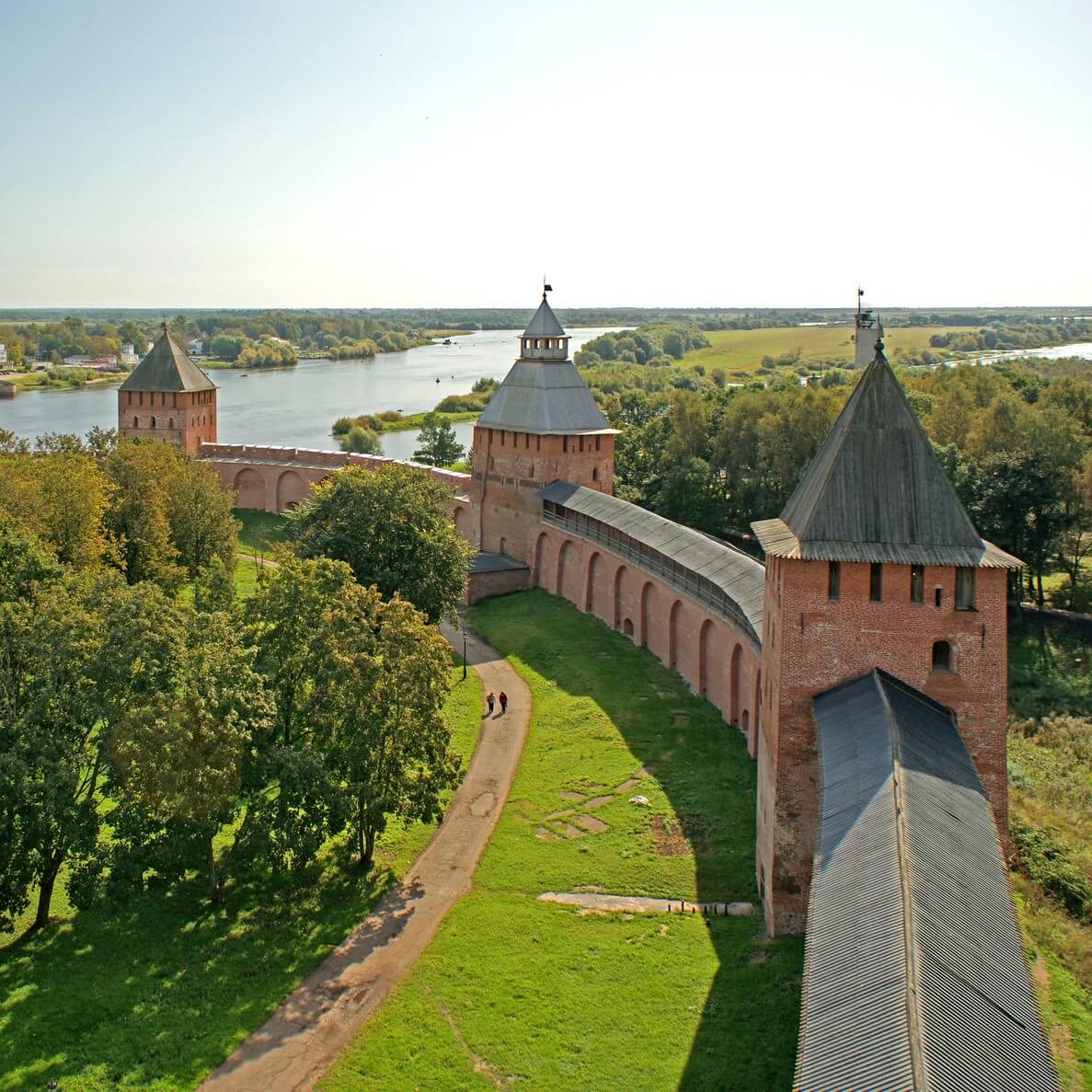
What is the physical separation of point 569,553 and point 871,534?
1977 centimetres

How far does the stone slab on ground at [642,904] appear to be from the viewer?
16234 millimetres

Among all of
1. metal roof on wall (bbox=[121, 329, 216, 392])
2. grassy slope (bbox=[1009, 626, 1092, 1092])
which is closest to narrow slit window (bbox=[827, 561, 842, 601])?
grassy slope (bbox=[1009, 626, 1092, 1092])

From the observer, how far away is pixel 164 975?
1527 centimetres

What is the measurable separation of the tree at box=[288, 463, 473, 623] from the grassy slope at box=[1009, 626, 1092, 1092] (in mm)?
13734

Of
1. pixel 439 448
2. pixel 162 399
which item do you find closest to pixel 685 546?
pixel 162 399

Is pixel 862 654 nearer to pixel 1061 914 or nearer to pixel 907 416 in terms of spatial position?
pixel 907 416

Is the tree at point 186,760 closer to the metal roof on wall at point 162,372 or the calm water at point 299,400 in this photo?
the metal roof on wall at point 162,372

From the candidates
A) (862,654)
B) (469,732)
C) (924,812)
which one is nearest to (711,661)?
(469,732)

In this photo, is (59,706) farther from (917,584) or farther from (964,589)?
(964,589)

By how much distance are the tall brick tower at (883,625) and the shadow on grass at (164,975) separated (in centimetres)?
667

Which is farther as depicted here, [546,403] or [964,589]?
[546,403]

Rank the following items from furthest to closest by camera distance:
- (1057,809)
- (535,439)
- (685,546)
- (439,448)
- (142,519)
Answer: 1. (439,448)
2. (535,439)
3. (142,519)
4. (685,546)
5. (1057,809)

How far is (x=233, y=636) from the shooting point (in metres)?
17.2

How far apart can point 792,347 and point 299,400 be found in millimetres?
56308
